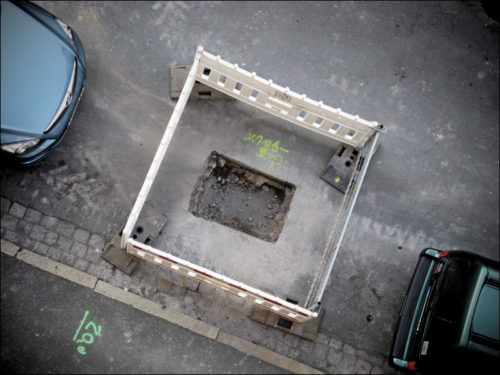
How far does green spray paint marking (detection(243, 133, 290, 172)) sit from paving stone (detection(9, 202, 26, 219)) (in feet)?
13.0

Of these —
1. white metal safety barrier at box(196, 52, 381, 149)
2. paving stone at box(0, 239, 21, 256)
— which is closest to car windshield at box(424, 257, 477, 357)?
white metal safety barrier at box(196, 52, 381, 149)

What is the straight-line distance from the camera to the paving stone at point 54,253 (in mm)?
6750

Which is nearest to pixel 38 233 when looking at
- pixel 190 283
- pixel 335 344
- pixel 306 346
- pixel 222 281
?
pixel 190 283

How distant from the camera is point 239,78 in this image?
20.7 feet

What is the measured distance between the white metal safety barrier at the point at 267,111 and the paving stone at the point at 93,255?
0.86 m

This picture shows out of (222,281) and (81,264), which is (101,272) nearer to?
(81,264)

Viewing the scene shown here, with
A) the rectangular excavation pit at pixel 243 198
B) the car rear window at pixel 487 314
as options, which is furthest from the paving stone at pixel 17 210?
the car rear window at pixel 487 314

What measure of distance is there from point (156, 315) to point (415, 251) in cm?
471

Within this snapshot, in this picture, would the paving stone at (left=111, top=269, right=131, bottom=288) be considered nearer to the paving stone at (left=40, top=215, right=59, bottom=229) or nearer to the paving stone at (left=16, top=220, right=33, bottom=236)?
the paving stone at (left=40, top=215, right=59, bottom=229)

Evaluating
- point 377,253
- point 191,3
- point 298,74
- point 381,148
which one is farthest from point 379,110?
point 191,3

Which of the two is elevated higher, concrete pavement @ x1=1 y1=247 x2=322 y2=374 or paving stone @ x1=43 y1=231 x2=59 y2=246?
paving stone @ x1=43 y1=231 x2=59 y2=246

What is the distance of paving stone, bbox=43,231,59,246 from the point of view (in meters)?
6.78

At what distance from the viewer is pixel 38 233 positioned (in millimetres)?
6781

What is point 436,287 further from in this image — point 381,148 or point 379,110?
point 379,110
